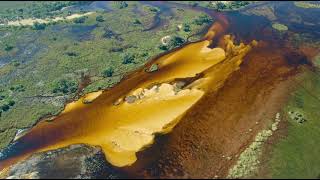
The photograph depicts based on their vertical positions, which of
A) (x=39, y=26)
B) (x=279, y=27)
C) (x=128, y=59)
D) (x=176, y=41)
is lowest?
(x=128, y=59)

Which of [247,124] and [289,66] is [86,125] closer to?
[247,124]

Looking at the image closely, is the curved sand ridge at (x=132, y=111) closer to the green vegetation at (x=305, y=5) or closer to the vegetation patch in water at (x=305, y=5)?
the vegetation patch in water at (x=305, y=5)

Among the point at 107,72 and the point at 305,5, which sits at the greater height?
the point at 305,5

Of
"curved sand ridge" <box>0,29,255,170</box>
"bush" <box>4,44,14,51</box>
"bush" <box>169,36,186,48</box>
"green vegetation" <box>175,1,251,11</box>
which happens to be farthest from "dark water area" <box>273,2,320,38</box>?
"bush" <box>4,44,14,51</box>

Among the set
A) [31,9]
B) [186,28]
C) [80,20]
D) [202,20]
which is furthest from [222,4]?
[31,9]

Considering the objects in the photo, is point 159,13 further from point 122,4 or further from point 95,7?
point 95,7

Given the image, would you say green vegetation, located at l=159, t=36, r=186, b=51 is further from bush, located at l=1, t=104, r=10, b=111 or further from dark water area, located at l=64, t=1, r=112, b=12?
dark water area, located at l=64, t=1, r=112, b=12
